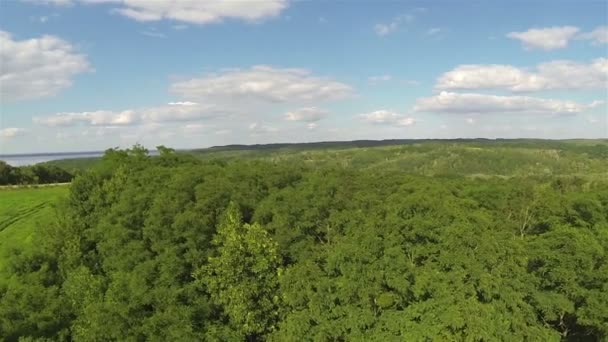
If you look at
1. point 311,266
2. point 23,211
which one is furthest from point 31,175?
point 311,266

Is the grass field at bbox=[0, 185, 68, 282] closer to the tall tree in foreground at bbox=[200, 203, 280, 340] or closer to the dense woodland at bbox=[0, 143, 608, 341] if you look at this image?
the dense woodland at bbox=[0, 143, 608, 341]

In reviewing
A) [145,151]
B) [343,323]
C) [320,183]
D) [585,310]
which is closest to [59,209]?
[145,151]

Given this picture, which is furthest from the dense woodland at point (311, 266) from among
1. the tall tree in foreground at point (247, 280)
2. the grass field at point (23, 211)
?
the grass field at point (23, 211)

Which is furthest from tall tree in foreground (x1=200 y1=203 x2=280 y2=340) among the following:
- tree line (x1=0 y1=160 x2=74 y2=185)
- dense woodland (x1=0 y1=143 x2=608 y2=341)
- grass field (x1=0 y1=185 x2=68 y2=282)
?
tree line (x1=0 y1=160 x2=74 y2=185)

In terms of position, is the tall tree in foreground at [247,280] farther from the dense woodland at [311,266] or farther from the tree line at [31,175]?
the tree line at [31,175]

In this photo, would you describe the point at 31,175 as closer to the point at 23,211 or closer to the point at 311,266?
the point at 23,211

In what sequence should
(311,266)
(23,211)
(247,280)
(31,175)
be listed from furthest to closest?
1. (31,175)
2. (23,211)
3. (247,280)
4. (311,266)

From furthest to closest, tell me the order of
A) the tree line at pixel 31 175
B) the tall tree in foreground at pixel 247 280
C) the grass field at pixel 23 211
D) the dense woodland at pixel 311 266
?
the tree line at pixel 31 175, the grass field at pixel 23 211, the tall tree in foreground at pixel 247 280, the dense woodland at pixel 311 266
